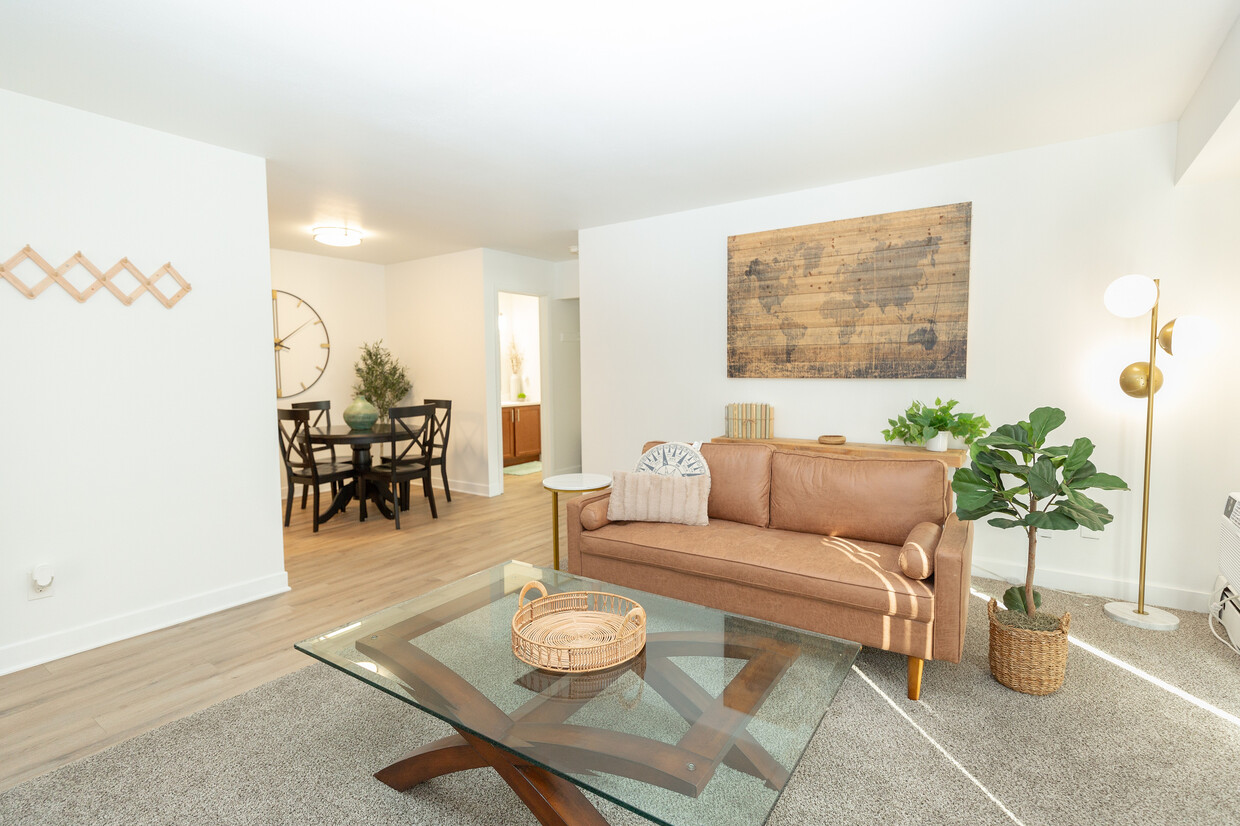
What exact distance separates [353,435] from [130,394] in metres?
1.90

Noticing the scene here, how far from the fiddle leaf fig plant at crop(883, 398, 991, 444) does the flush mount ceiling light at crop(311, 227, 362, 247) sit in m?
4.27

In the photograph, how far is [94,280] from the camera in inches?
112

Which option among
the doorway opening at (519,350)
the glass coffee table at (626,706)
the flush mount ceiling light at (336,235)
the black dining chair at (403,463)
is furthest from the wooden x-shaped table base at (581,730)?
the doorway opening at (519,350)

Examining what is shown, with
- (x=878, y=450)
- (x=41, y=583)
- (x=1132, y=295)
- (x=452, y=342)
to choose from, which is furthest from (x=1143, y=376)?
(x=452, y=342)

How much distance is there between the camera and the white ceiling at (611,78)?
2.09 metres

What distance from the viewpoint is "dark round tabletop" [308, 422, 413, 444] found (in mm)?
4746

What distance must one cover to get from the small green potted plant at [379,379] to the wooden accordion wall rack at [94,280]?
10.6 feet

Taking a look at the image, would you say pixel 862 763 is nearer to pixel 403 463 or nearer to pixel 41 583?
pixel 41 583

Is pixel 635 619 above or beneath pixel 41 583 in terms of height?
above

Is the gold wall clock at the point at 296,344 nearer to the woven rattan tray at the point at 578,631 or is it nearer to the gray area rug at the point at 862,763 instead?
the gray area rug at the point at 862,763

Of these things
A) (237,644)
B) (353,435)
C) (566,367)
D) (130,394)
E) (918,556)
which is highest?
(566,367)

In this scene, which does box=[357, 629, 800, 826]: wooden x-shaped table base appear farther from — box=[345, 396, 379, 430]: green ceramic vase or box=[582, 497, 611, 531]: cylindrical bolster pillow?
box=[345, 396, 379, 430]: green ceramic vase

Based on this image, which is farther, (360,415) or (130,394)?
(360,415)

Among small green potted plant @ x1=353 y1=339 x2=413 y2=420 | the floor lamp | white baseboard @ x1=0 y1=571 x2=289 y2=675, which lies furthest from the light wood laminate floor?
the floor lamp
